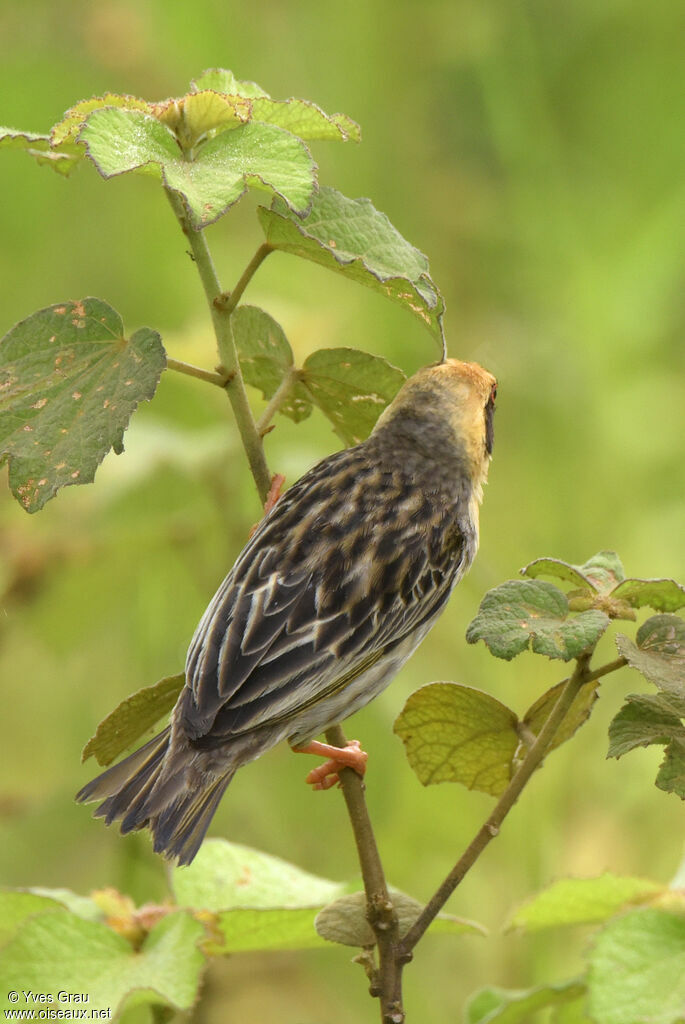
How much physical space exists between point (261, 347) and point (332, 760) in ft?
2.07

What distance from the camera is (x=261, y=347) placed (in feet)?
5.99

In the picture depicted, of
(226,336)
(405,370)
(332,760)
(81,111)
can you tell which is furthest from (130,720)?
(405,370)

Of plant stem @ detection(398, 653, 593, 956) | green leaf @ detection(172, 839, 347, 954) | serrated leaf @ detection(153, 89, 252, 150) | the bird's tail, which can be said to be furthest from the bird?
serrated leaf @ detection(153, 89, 252, 150)

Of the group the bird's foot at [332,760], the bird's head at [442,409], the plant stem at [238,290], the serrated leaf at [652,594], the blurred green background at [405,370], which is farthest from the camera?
the blurred green background at [405,370]

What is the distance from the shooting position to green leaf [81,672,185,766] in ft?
5.31

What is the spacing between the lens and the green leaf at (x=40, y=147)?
4.81 feet

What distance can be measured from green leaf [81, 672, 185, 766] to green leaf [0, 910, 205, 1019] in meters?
0.20

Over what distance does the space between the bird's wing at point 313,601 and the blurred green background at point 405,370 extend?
0.53m

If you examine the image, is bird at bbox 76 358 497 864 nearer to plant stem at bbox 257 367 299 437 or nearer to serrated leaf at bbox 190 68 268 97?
plant stem at bbox 257 367 299 437

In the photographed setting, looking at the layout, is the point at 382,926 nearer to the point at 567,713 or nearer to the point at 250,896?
the point at 567,713

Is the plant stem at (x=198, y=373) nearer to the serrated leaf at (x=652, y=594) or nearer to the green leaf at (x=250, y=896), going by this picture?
the serrated leaf at (x=652, y=594)

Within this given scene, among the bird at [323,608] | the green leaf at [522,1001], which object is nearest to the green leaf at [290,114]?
the bird at [323,608]

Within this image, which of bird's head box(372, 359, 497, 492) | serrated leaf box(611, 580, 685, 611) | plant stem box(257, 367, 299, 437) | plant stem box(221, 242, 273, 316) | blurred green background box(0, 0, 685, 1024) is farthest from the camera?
blurred green background box(0, 0, 685, 1024)

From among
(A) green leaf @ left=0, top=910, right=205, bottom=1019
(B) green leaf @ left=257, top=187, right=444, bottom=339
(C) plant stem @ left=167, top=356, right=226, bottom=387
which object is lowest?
(A) green leaf @ left=0, top=910, right=205, bottom=1019
